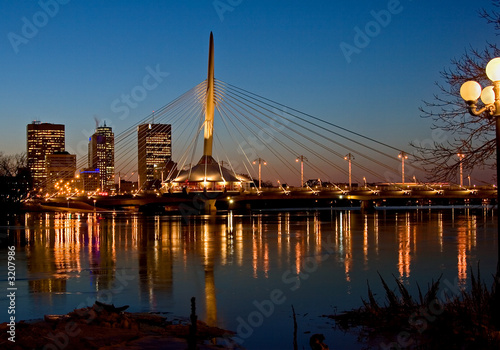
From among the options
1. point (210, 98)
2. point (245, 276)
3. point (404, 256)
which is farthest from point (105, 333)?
point (210, 98)

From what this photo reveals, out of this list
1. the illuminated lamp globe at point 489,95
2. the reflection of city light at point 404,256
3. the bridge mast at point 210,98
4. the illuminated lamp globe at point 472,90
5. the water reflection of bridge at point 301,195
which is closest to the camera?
the illuminated lamp globe at point 472,90

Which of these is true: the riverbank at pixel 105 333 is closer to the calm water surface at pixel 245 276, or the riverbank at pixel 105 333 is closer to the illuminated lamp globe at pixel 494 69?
the calm water surface at pixel 245 276

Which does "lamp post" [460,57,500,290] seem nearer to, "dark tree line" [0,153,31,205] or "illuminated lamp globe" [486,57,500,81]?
"illuminated lamp globe" [486,57,500,81]

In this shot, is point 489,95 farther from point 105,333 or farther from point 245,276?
point 245,276

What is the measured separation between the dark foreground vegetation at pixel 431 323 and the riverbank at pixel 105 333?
2952 millimetres

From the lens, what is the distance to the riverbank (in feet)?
33.3

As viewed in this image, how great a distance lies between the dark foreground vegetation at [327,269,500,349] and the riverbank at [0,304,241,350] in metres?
2.95

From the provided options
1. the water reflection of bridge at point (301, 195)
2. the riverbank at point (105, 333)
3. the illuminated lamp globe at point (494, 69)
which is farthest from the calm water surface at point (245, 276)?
the water reflection of bridge at point (301, 195)

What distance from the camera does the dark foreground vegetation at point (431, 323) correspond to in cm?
968

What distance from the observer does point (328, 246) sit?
108 feet

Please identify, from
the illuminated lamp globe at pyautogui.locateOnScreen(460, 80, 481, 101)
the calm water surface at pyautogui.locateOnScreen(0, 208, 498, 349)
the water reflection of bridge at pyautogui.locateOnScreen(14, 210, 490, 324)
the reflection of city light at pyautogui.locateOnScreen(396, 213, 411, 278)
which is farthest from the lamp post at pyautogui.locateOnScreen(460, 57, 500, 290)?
the reflection of city light at pyautogui.locateOnScreen(396, 213, 411, 278)

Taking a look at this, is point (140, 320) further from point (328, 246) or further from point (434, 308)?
point (328, 246)

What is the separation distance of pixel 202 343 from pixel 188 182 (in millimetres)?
111015

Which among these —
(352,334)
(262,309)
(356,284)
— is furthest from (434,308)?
(356,284)
